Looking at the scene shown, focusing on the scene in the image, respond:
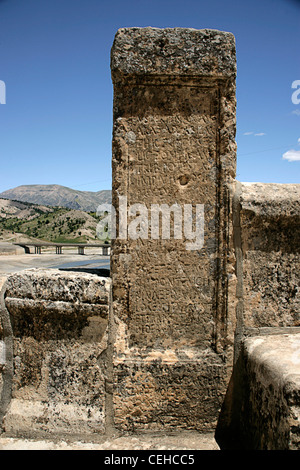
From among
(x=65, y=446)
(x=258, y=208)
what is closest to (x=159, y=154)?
(x=258, y=208)

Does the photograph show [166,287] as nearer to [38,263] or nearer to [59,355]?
[59,355]

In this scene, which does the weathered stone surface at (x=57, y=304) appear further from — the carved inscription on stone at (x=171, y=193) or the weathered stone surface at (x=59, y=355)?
the carved inscription on stone at (x=171, y=193)

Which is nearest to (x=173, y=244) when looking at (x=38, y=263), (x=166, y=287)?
(x=166, y=287)

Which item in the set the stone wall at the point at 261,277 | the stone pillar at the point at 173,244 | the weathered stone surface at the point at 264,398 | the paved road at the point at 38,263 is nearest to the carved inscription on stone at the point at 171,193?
the stone pillar at the point at 173,244

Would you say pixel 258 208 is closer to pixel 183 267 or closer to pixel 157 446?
pixel 183 267

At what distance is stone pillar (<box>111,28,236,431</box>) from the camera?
2.10m

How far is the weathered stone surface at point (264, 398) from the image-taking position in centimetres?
148

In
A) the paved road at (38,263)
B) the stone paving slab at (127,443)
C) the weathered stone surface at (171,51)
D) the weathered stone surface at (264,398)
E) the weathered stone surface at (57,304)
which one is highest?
the weathered stone surface at (171,51)

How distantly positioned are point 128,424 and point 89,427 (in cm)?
22

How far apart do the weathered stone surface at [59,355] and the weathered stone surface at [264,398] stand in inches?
30.3

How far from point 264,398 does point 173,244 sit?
0.93 meters

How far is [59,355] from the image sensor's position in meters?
2.12

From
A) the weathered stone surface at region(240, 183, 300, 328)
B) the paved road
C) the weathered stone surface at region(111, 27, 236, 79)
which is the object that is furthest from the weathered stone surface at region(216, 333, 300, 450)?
the paved road

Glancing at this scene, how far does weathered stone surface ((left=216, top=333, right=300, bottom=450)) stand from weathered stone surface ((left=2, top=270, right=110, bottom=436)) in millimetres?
770
